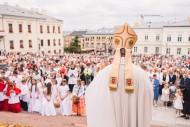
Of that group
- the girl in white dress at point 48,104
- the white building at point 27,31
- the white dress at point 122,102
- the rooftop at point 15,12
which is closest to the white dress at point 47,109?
the girl in white dress at point 48,104

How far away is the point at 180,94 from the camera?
8586 millimetres

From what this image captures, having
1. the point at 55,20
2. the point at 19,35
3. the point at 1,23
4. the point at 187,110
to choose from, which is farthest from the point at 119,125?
→ the point at 55,20

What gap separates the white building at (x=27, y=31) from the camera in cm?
3488

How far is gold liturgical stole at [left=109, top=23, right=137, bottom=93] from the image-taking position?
2.41 m

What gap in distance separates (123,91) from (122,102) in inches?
5.5

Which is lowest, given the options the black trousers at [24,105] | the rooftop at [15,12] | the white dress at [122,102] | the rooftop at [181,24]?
the black trousers at [24,105]

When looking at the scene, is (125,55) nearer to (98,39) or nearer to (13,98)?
(13,98)

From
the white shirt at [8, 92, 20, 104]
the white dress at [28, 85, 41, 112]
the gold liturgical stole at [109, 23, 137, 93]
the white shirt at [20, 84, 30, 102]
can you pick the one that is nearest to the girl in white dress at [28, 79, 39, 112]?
the white dress at [28, 85, 41, 112]

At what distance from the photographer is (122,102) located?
252 centimetres

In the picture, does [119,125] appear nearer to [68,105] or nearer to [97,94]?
[97,94]

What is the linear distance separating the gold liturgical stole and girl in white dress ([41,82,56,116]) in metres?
5.99

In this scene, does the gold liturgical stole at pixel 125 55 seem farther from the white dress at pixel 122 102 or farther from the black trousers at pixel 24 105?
the black trousers at pixel 24 105

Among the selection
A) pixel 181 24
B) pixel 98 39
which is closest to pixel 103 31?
pixel 98 39

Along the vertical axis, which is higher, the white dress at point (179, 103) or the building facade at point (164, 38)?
the building facade at point (164, 38)
